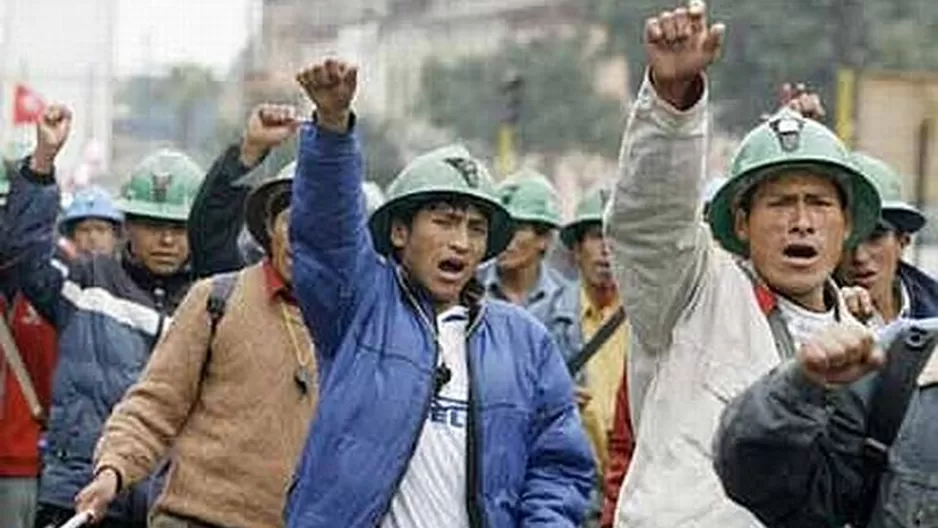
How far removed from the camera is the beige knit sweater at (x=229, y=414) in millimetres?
7875

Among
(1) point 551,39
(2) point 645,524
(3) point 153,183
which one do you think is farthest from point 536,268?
(1) point 551,39

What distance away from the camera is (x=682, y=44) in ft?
16.9

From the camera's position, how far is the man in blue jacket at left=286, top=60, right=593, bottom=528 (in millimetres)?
6512

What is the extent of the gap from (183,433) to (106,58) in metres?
27.4

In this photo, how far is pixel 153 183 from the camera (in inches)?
412

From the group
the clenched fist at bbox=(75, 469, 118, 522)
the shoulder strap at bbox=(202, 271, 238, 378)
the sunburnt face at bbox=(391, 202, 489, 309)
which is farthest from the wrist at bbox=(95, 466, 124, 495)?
the sunburnt face at bbox=(391, 202, 489, 309)

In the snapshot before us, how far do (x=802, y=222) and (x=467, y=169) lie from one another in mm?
1580

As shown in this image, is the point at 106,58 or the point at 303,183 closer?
the point at 303,183

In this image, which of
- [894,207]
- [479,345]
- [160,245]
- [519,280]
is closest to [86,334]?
[160,245]

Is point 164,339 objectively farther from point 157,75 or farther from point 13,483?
point 157,75

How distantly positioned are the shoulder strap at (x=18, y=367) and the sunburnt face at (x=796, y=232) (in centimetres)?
563

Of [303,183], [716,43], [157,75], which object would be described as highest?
[716,43]

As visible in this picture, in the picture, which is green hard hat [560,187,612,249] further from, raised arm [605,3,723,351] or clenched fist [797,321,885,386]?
clenched fist [797,321,885,386]

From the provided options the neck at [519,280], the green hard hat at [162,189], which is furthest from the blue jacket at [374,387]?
the neck at [519,280]
